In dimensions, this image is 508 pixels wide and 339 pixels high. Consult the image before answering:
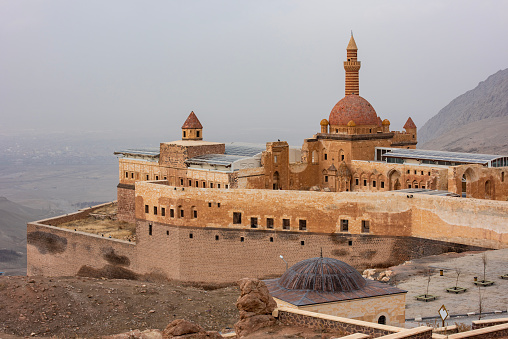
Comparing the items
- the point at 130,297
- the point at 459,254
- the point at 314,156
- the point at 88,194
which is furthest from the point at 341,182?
the point at 88,194

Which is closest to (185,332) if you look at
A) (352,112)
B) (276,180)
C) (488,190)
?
(488,190)

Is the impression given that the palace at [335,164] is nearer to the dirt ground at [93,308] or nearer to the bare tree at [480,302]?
the dirt ground at [93,308]

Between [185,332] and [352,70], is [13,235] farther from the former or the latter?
[185,332]

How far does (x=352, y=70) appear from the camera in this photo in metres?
55.4

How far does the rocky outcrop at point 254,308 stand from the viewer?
73.0 feet

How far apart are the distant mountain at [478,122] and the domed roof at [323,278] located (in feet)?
307

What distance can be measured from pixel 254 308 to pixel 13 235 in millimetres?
88714

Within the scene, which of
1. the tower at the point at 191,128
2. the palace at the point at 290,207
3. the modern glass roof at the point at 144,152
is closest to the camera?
the palace at the point at 290,207

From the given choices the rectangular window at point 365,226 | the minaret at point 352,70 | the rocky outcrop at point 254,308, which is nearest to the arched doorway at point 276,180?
the minaret at point 352,70

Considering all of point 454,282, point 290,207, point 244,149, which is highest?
point 244,149

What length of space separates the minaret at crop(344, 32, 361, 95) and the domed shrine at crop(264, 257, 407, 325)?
30.7 m

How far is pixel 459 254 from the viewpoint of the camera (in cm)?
3891

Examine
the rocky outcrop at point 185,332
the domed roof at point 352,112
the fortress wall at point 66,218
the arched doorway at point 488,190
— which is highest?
the domed roof at point 352,112

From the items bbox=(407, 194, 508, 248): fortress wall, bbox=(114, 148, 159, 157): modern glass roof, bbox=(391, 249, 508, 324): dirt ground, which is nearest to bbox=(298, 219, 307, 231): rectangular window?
bbox=(407, 194, 508, 248): fortress wall
